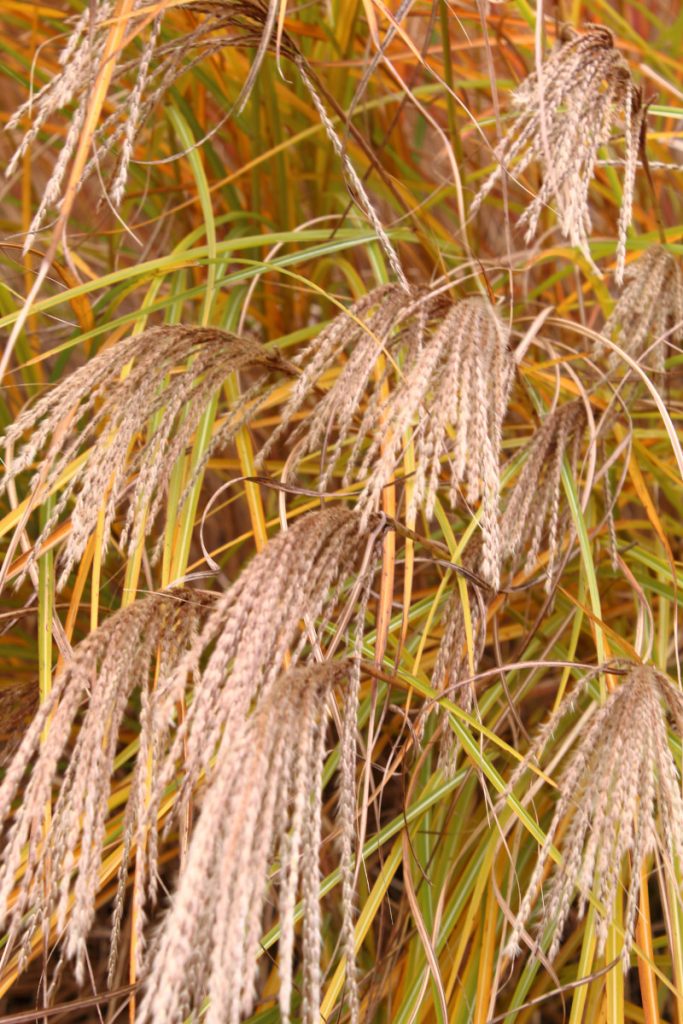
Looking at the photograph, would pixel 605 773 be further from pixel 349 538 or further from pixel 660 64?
pixel 660 64

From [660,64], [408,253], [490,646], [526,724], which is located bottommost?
[526,724]

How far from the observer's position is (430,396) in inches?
37.8

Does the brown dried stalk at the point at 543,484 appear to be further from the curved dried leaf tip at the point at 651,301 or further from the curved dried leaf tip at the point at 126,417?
the curved dried leaf tip at the point at 126,417

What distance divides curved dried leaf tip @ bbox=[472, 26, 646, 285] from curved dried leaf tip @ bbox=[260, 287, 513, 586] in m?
0.11

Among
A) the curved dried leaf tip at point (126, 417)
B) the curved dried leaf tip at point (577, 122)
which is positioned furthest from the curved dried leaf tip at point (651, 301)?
the curved dried leaf tip at point (126, 417)

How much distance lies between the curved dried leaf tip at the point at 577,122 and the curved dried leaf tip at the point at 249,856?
442 millimetres

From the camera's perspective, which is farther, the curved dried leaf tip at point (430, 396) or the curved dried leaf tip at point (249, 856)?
the curved dried leaf tip at point (430, 396)

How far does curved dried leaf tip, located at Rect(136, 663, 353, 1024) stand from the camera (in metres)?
0.48

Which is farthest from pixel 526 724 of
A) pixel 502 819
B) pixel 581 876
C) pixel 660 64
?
pixel 660 64

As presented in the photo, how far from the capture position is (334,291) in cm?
156

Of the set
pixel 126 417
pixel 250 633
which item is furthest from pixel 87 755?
pixel 126 417

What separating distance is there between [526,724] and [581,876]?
2.18 ft

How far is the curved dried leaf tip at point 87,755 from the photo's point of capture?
0.57 metres

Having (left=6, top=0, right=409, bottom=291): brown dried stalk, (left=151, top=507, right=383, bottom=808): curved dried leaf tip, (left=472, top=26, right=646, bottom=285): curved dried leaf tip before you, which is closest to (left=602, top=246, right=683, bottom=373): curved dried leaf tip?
(left=472, top=26, right=646, bottom=285): curved dried leaf tip
